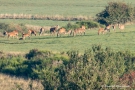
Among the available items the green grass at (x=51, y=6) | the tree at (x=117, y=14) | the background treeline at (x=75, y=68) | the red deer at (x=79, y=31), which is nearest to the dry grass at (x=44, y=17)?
the tree at (x=117, y=14)

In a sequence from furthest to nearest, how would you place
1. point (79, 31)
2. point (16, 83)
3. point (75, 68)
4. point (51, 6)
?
point (51, 6) → point (79, 31) → point (16, 83) → point (75, 68)

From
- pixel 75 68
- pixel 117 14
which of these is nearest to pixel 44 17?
pixel 117 14

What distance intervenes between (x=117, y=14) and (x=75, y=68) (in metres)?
32.8

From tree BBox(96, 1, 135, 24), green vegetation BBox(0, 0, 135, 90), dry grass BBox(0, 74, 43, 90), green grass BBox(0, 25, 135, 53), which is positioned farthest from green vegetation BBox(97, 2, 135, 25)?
dry grass BBox(0, 74, 43, 90)

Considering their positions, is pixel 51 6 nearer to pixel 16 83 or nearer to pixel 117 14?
pixel 117 14

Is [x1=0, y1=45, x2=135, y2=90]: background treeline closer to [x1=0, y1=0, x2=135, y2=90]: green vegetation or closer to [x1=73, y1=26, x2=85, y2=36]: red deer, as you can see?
[x1=0, y1=0, x2=135, y2=90]: green vegetation

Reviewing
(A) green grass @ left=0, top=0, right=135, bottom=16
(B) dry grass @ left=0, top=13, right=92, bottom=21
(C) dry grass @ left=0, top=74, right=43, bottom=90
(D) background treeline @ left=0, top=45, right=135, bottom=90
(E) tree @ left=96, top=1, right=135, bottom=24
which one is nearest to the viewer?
(D) background treeline @ left=0, top=45, right=135, bottom=90

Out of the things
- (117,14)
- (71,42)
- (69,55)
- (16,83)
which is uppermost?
(117,14)

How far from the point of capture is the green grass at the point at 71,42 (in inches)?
1635

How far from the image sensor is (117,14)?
56781 millimetres

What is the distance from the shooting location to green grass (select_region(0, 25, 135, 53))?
41531 millimetres

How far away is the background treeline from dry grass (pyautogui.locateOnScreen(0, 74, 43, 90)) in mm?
532

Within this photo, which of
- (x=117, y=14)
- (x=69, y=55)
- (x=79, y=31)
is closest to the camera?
(x=69, y=55)

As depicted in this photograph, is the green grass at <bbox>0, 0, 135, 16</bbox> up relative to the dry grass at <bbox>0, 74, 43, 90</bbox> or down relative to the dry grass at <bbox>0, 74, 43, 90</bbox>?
up
